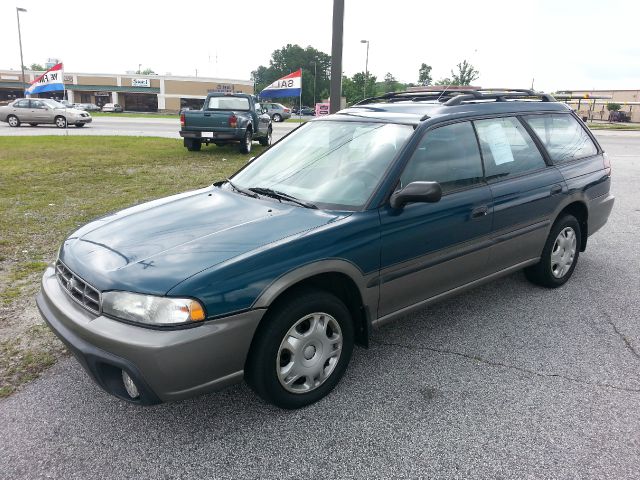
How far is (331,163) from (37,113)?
25.4m

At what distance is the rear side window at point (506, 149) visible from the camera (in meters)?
3.89

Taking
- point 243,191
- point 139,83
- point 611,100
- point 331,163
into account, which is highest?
point 139,83

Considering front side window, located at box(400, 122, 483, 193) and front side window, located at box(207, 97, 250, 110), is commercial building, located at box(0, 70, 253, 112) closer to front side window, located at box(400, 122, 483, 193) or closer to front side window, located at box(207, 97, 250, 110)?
front side window, located at box(207, 97, 250, 110)

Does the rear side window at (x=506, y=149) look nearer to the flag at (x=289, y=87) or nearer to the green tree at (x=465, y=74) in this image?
the flag at (x=289, y=87)

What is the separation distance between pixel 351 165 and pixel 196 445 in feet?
6.43

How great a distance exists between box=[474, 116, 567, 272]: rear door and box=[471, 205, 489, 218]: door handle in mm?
119

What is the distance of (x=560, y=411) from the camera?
289 centimetres

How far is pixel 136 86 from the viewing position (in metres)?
73.4

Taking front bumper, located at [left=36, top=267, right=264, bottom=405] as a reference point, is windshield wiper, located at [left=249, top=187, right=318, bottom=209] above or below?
above

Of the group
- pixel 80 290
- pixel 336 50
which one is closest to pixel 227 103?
pixel 336 50

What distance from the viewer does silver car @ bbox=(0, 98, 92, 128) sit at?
2420 cm

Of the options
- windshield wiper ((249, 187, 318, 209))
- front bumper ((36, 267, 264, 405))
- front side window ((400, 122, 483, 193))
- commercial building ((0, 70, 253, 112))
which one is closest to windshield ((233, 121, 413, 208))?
windshield wiper ((249, 187, 318, 209))

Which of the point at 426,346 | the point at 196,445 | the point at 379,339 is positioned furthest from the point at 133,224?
the point at 426,346

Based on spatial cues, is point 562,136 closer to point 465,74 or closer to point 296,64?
point 465,74
